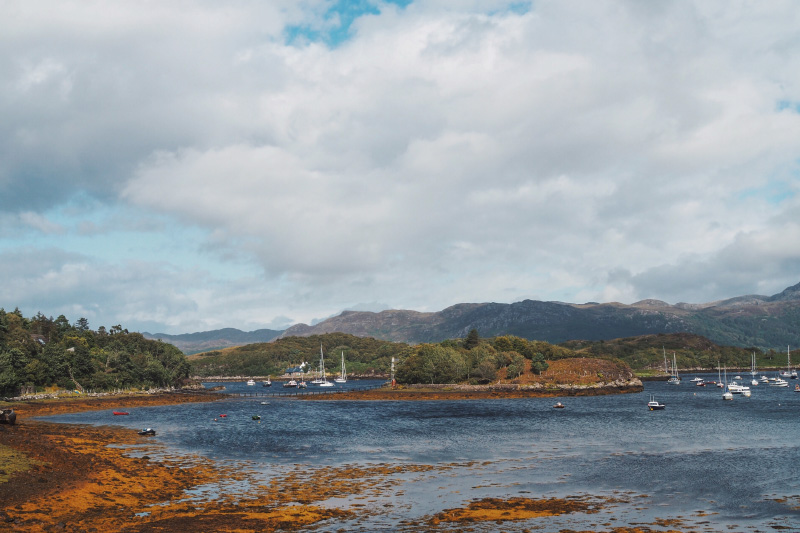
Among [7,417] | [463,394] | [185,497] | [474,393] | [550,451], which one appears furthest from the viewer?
[474,393]

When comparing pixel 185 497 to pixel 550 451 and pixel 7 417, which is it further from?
pixel 7 417

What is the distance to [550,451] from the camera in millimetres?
67312

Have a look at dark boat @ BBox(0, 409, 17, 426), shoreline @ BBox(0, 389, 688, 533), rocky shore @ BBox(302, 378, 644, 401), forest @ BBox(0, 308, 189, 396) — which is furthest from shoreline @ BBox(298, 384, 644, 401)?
shoreline @ BBox(0, 389, 688, 533)

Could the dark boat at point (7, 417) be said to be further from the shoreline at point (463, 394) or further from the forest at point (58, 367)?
the shoreline at point (463, 394)

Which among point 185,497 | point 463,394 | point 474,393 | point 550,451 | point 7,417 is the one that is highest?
point 7,417

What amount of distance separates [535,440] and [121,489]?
171 ft

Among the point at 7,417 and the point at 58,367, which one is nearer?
the point at 7,417

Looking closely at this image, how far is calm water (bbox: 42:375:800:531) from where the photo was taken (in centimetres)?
3994

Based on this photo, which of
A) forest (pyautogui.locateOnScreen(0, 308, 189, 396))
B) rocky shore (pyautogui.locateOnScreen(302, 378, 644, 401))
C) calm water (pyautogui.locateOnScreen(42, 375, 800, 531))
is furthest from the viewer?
rocky shore (pyautogui.locateOnScreen(302, 378, 644, 401))

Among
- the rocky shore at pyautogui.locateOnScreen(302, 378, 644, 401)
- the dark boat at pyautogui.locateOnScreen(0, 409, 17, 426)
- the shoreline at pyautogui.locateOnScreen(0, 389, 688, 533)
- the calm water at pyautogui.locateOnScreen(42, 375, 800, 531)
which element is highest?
the dark boat at pyautogui.locateOnScreen(0, 409, 17, 426)

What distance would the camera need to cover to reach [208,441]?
3051 inches

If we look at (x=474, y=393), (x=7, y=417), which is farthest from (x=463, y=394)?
(x=7, y=417)

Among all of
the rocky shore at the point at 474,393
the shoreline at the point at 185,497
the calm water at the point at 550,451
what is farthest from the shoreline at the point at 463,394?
the shoreline at the point at 185,497

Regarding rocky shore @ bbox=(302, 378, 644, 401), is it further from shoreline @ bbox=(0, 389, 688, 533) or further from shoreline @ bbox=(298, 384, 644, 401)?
shoreline @ bbox=(0, 389, 688, 533)
